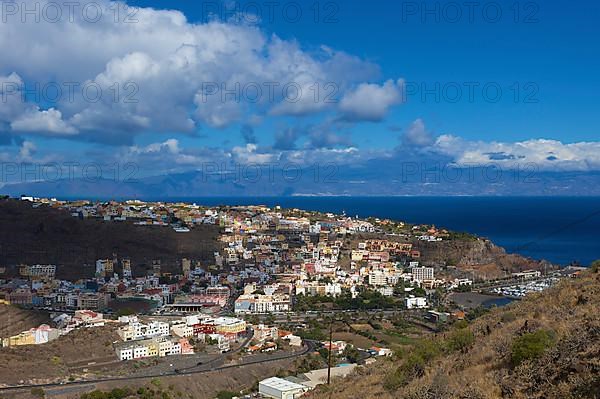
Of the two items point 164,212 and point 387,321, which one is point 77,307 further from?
point 164,212

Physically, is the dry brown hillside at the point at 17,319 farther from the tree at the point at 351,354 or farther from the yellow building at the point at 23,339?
the tree at the point at 351,354

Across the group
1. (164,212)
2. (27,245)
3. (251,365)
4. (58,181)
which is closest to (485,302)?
(251,365)

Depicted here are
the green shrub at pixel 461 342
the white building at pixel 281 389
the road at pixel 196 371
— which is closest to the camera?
the green shrub at pixel 461 342

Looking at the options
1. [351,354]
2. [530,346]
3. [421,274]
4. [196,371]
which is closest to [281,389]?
[196,371]

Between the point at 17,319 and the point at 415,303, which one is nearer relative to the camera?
the point at 17,319

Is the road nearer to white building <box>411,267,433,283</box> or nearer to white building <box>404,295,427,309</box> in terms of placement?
white building <box>404,295,427,309</box>

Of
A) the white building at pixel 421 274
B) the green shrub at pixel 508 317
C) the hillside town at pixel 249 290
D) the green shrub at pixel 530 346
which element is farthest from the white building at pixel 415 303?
the green shrub at pixel 530 346

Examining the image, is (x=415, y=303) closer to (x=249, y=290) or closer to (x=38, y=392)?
(x=249, y=290)

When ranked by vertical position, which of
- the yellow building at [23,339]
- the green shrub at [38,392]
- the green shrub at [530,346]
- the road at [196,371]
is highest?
the green shrub at [530,346]
